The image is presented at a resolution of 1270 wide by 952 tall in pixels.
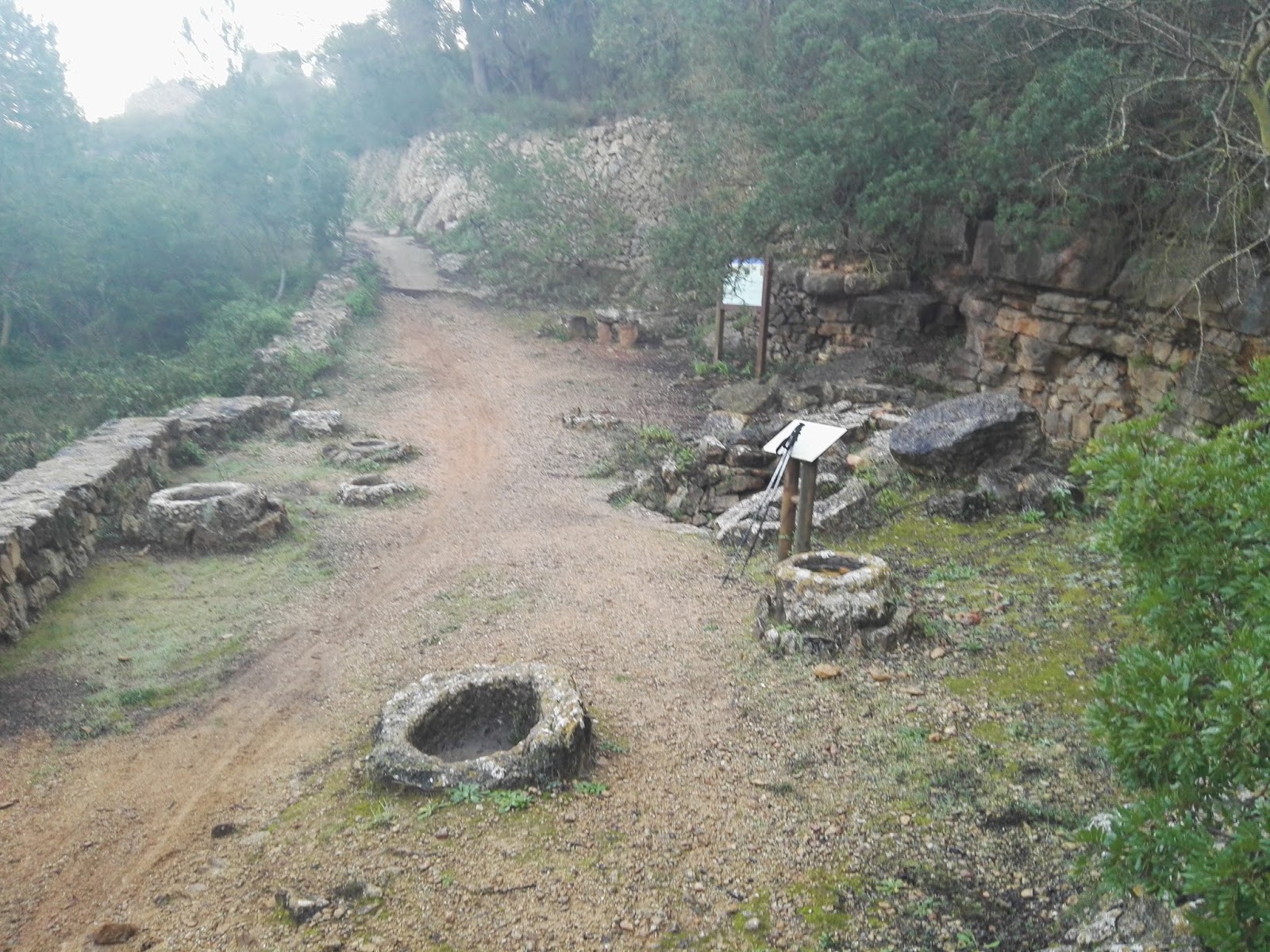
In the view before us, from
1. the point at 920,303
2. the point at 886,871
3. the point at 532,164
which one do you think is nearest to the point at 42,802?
the point at 886,871

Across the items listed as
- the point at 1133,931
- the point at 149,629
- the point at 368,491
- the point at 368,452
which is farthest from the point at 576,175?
the point at 1133,931

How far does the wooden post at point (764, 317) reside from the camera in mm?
15375

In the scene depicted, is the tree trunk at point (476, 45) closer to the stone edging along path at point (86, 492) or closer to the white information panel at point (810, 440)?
the stone edging along path at point (86, 492)

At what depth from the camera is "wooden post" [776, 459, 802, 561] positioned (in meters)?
7.59

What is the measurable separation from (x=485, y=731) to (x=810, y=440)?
3.50m

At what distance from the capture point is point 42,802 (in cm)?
514

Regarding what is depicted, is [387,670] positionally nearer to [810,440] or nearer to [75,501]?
[810,440]

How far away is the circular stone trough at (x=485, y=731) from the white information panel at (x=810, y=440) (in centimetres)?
282

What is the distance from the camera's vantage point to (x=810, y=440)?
7.35 metres

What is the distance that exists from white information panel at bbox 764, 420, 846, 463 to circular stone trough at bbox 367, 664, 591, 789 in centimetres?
282

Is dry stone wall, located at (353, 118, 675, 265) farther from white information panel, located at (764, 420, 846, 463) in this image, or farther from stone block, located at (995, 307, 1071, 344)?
white information panel, located at (764, 420, 846, 463)

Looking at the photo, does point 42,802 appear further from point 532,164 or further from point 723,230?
point 532,164

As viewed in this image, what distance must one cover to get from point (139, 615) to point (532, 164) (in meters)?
19.4

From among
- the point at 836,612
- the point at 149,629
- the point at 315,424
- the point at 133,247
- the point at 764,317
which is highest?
the point at 133,247
